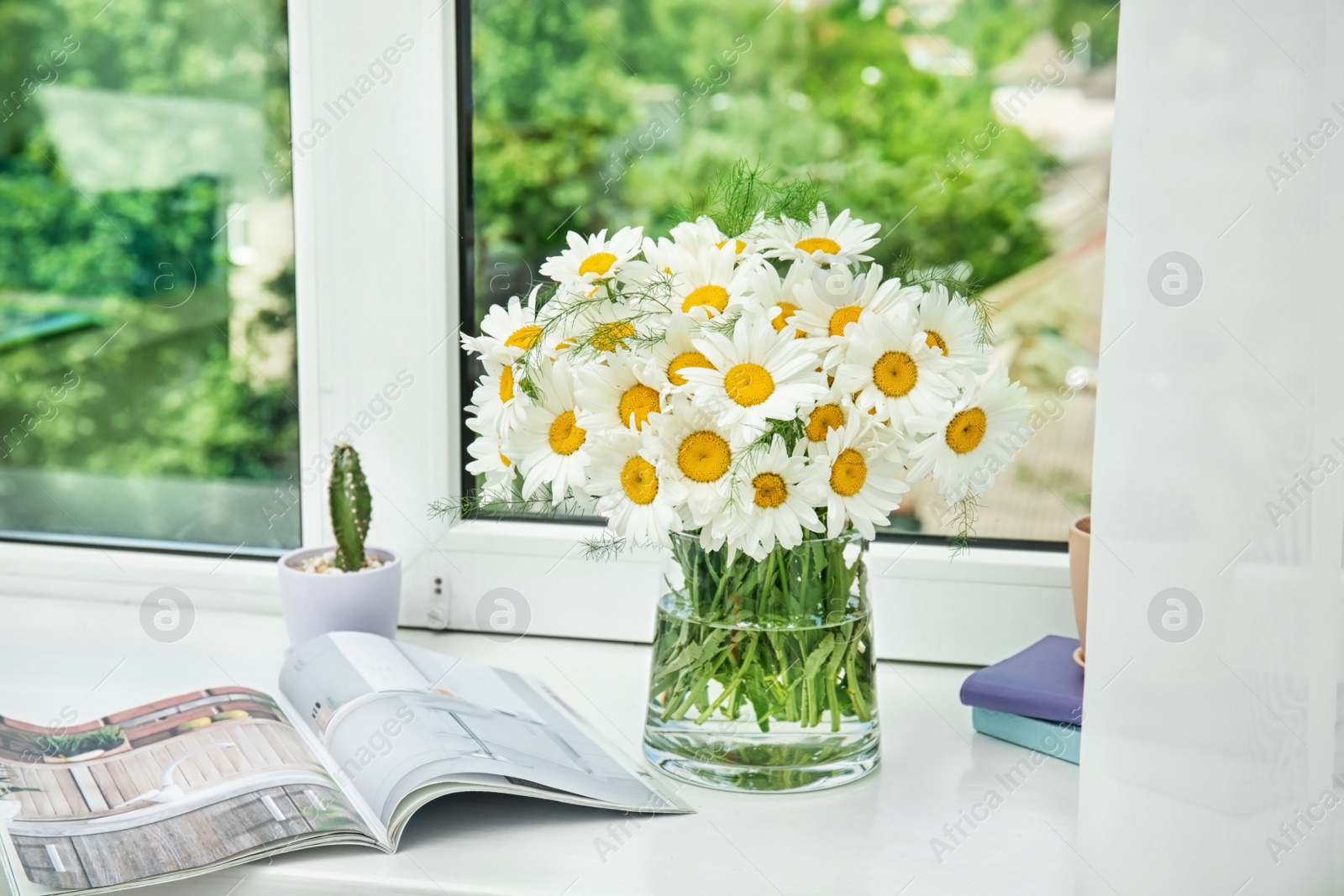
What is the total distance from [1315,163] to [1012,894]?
436mm

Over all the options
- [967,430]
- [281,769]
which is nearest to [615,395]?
→ [967,430]

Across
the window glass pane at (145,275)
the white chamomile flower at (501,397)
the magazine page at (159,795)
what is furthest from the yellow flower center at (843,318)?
the window glass pane at (145,275)

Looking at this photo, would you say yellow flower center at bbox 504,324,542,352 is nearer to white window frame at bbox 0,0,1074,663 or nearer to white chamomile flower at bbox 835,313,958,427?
white chamomile flower at bbox 835,313,958,427

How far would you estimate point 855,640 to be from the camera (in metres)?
0.82

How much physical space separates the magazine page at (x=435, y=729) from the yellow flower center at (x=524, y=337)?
0.26m

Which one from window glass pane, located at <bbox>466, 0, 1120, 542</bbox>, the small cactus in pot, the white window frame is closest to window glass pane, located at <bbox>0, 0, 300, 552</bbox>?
the white window frame

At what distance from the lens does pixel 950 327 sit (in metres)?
0.76

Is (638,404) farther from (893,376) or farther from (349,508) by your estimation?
(349,508)

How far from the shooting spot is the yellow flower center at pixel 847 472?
74 centimetres

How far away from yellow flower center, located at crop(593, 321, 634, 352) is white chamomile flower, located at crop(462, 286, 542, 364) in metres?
0.04

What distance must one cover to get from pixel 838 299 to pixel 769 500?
140 mm

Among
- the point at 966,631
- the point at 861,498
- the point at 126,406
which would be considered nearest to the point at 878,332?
the point at 861,498

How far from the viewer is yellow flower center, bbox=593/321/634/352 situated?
2.48 feet

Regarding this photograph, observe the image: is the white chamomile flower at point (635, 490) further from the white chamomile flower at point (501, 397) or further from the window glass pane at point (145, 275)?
the window glass pane at point (145, 275)
